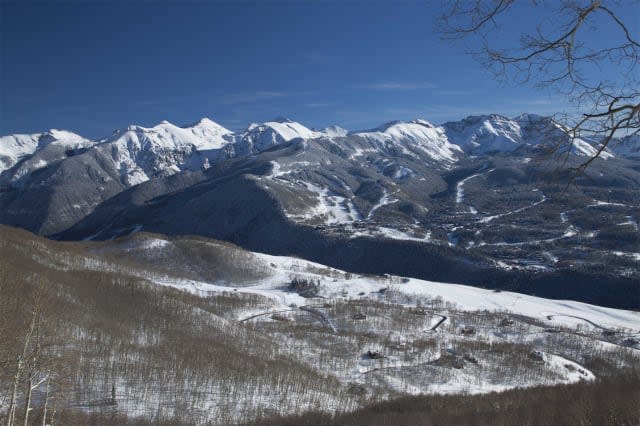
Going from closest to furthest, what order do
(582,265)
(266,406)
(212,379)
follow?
(266,406) → (212,379) → (582,265)

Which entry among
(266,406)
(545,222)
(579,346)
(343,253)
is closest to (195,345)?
(266,406)

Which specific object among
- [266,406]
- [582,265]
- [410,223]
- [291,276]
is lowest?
[266,406]

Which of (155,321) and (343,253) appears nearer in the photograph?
(155,321)

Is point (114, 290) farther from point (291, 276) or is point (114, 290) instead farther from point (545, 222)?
point (545, 222)

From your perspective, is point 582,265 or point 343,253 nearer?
point 582,265

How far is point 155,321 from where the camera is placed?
4478 centimetres

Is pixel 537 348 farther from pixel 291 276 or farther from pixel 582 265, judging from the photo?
pixel 582 265

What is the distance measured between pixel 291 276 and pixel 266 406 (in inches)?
2099

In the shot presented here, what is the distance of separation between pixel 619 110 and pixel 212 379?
104 ft

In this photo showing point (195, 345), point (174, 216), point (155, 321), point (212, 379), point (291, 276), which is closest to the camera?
point (212, 379)

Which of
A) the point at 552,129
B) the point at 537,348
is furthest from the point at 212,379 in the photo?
the point at 537,348

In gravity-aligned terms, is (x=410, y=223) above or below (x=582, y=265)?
above

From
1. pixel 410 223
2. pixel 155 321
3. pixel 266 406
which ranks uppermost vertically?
pixel 410 223

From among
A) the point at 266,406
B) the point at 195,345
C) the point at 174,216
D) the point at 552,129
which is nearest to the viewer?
the point at 552,129
